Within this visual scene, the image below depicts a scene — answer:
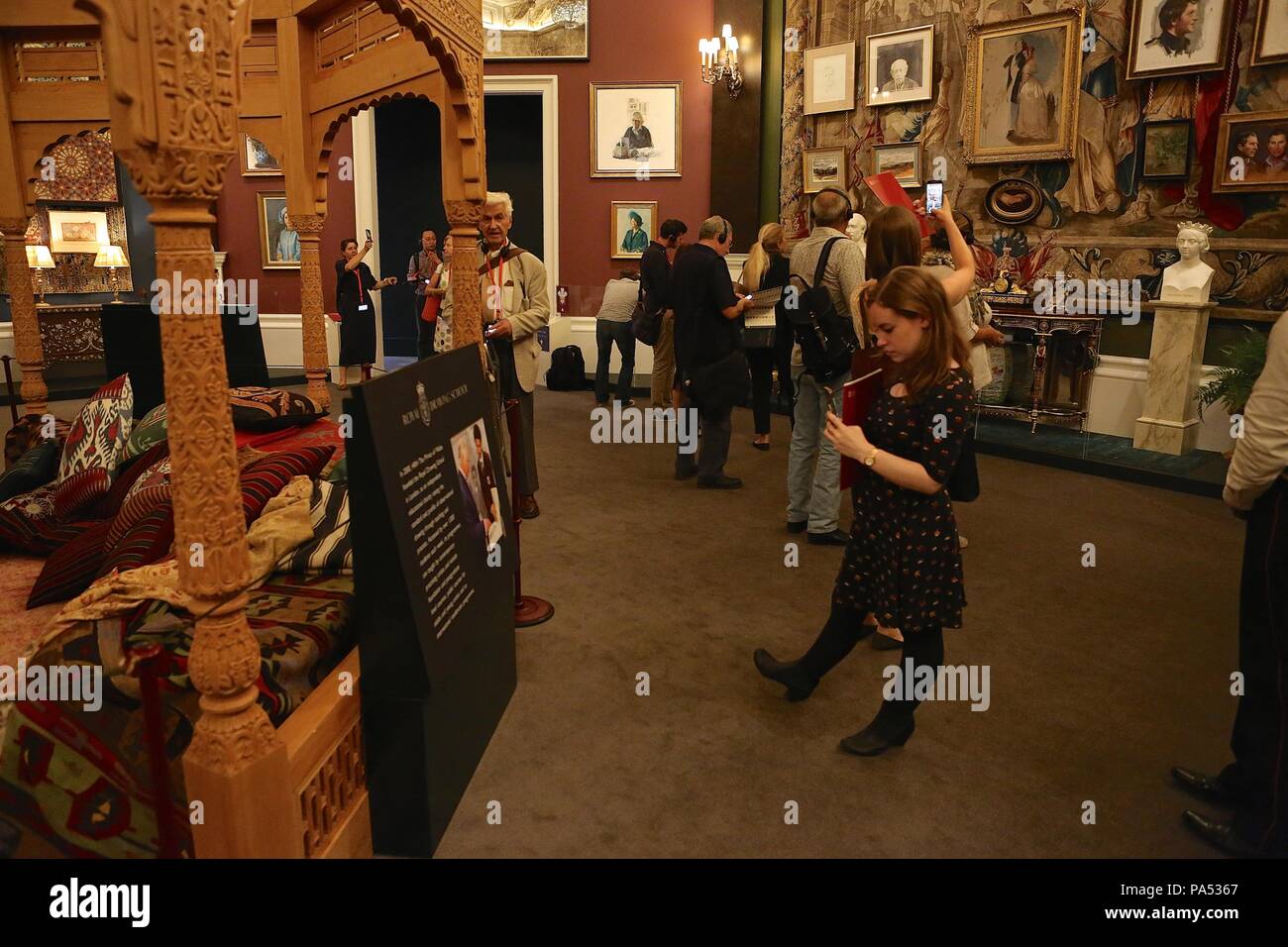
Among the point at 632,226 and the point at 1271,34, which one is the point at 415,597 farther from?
the point at 632,226

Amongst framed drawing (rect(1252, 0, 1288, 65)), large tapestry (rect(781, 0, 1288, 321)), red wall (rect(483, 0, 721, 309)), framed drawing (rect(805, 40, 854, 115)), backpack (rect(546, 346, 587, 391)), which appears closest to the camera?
framed drawing (rect(1252, 0, 1288, 65))

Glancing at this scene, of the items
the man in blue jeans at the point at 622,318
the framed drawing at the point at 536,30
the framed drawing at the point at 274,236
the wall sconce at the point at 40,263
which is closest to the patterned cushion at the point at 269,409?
the man in blue jeans at the point at 622,318

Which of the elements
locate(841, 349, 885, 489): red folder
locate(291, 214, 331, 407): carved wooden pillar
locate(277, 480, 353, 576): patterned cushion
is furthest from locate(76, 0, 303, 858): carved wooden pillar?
locate(291, 214, 331, 407): carved wooden pillar

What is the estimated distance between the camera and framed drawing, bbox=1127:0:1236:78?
7.00 metres

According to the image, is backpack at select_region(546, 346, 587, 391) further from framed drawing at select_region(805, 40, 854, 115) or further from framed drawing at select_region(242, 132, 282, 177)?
framed drawing at select_region(242, 132, 282, 177)

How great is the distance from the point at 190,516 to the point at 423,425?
86 centimetres

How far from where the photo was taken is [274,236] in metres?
11.9

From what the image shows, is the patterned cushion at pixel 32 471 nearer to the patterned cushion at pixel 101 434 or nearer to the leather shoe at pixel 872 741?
the patterned cushion at pixel 101 434

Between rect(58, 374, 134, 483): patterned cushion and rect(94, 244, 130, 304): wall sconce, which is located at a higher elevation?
rect(94, 244, 130, 304): wall sconce

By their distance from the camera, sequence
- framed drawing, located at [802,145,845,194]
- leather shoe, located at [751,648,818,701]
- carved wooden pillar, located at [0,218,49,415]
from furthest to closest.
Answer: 1. framed drawing, located at [802,145,845,194]
2. carved wooden pillar, located at [0,218,49,415]
3. leather shoe, located at [751,648,818,701]

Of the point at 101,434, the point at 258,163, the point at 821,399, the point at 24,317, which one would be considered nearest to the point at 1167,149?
the point at 821,399
